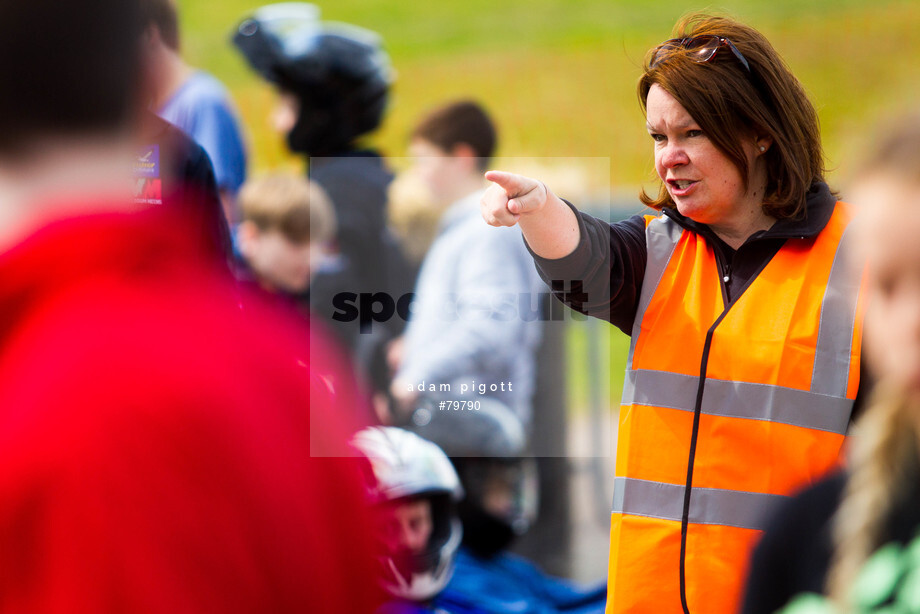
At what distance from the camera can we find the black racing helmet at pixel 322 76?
4.59m

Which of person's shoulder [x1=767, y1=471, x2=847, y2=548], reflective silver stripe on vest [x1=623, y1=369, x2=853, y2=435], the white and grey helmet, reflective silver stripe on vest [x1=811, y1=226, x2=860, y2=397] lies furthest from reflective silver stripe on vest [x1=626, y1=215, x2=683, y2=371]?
the white and grey helmet

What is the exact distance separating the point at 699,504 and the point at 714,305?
42 cm

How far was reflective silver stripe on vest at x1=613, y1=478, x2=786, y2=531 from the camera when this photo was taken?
1966mm

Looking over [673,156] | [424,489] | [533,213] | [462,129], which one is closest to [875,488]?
[533,213]

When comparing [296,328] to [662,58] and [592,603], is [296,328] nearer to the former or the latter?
[662,58]

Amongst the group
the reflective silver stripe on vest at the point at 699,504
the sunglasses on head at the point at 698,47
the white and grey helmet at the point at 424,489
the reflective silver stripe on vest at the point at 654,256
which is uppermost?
the sunglasses on head at the point at 698,47

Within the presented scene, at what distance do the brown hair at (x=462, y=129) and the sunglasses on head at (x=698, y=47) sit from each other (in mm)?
2364

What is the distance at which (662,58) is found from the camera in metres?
2.11

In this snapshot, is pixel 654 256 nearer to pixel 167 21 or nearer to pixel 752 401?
pixel 752 401

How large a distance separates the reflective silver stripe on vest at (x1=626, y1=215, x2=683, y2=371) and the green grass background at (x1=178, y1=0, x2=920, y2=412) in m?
6.57

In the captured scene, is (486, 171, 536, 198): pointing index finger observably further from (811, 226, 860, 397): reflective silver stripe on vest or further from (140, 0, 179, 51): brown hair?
(140, 0, 179, 51): brown hair

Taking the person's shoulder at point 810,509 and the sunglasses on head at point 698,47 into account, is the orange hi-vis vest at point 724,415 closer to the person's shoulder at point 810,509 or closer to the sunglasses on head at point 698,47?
the sunglasses on head at point 698,47

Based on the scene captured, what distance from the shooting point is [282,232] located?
4129 millimetres

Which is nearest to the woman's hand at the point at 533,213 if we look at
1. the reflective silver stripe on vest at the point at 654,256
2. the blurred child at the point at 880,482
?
the reflective silver stripe on vest at the point at 654,256
